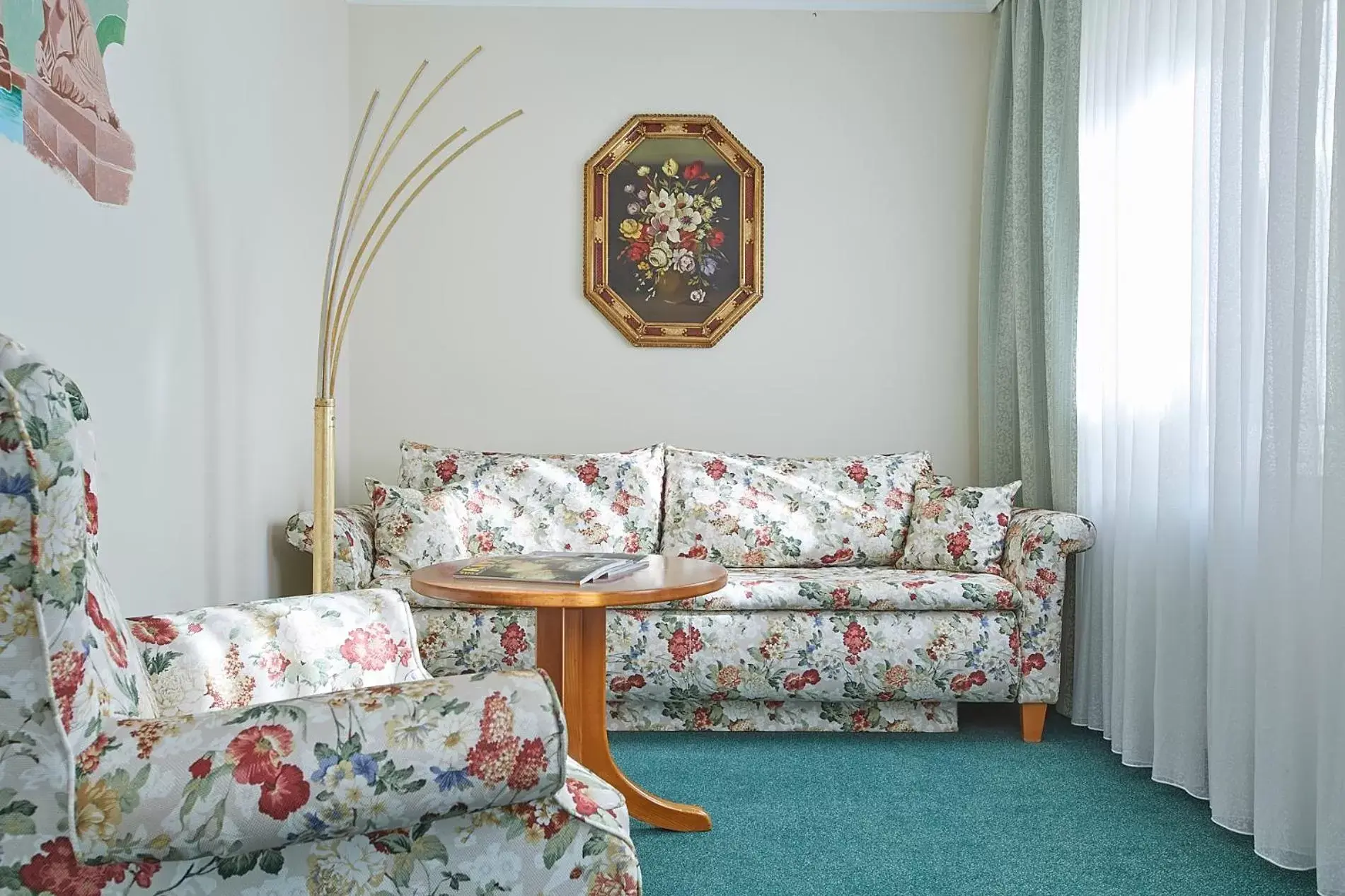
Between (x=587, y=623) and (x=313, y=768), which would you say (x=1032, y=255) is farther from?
(x=313, y=768)

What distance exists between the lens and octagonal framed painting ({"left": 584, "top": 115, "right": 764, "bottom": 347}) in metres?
4.20

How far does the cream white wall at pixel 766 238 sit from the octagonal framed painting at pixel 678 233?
2.5 inches

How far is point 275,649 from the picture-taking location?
5.71 feet

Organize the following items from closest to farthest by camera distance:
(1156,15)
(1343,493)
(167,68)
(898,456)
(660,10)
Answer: (1343,493)
(167,68)
(1156,15)
(898,456)
(660,10)

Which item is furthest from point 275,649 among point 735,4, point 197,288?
point 735,4

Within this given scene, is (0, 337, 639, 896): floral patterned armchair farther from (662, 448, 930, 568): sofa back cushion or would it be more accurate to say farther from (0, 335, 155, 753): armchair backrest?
(662, 448, 930, 568): sofa back cushion

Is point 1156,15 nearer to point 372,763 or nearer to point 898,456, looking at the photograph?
point 898,456

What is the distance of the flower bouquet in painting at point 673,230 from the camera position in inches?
165

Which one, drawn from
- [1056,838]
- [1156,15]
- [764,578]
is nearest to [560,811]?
[1056,838]

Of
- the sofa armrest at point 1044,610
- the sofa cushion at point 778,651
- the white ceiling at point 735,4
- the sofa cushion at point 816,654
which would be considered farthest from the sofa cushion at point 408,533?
the white ceiling at point 735,4

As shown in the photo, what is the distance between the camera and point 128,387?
247 cm

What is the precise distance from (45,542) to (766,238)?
3424mm

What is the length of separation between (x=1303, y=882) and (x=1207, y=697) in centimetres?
55

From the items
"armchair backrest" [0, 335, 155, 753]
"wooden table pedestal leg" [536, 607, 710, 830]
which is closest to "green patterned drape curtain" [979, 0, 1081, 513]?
"wooden table pedestal leg" [536, 607, 710, 830]
